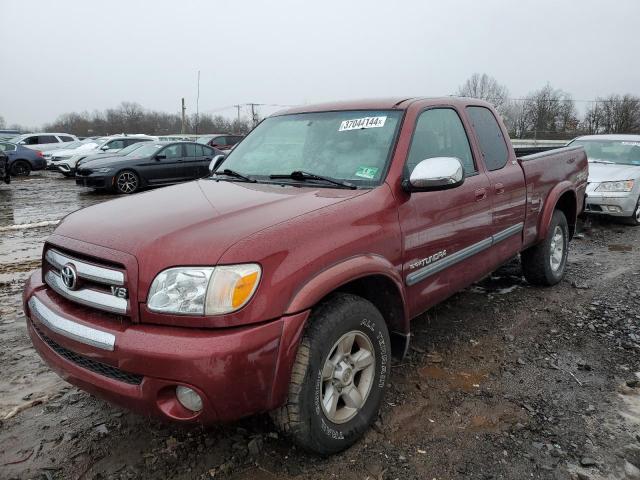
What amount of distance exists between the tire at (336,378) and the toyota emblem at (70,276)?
3.61 ft

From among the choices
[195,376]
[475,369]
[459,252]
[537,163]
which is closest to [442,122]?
[459,252]

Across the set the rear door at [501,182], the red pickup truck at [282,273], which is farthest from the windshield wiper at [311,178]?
the rear door at [501,182]

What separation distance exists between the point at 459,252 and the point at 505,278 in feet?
7.87

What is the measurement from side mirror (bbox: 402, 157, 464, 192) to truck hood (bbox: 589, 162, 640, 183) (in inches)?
268

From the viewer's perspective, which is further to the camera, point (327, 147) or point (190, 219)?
point (327, 147)

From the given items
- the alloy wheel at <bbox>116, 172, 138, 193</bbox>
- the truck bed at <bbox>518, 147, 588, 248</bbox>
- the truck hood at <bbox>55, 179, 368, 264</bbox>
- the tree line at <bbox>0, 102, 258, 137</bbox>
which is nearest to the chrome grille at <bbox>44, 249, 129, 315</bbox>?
the truck hood at <bbox>55, 179, 368, 264</bbox>

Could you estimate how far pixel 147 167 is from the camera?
1320 centimetres

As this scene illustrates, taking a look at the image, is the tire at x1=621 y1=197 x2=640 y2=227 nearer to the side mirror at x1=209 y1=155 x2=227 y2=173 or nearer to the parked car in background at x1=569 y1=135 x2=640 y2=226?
the parked car in background at x1=569 y1=135 x2=640 y2=226

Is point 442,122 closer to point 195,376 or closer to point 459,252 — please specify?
point 459,252

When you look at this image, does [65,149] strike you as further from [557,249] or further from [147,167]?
[557,249]

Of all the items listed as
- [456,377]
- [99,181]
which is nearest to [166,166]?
[99,181]

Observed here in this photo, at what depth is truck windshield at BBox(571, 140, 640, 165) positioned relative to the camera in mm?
8883

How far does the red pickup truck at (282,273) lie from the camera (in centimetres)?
198

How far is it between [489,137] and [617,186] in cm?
540
